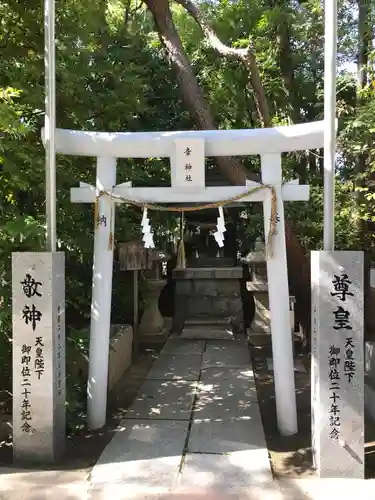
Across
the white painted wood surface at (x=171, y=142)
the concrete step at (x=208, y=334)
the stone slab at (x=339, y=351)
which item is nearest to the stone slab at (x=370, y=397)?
the stone slab at (x=339, y=351)

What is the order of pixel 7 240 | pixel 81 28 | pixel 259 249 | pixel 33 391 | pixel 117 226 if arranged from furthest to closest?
pixel 259 249 < pixel 117 226 < pixel 81 28 < pixel 7 240 < pixel 33 391

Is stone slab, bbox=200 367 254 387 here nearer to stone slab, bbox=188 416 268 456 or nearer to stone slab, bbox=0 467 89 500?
stone slab, bbox=188 416 268 456

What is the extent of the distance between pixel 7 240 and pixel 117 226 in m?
2.66

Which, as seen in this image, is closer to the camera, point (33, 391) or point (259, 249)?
point (33, 391)

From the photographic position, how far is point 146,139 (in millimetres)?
4875

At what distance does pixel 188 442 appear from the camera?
14.9ft

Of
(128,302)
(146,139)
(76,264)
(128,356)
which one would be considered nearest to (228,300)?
(128,302)

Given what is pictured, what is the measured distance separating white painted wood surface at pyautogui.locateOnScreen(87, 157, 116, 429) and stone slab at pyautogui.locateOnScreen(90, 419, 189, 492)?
403 millimetres

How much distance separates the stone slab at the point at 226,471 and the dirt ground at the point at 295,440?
6.7 inches

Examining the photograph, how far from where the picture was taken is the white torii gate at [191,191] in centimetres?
479

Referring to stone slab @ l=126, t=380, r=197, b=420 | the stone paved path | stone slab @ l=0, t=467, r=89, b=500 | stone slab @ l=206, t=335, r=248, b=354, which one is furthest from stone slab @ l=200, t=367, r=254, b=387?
stone slab @ l=0, t=467, r=89, b=500

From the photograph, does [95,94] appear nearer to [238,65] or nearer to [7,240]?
[7,240]

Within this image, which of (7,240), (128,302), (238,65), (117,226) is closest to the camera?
(7,240)

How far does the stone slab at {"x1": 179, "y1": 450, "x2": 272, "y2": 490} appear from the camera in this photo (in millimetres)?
3748
